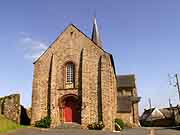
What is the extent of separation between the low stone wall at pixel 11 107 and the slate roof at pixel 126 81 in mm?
29097

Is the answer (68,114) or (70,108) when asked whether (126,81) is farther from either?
(68,114)

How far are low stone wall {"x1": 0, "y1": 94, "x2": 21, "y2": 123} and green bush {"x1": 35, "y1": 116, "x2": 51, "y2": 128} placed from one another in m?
2.17

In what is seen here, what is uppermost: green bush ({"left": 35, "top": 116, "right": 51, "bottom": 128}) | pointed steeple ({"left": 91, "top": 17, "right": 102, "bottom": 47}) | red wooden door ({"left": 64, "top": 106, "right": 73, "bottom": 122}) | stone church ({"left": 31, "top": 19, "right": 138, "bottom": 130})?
pointed steeple ({"left": 91, "top": 17, "right": 102, "bottom": 47})

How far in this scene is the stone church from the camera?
83.7ft

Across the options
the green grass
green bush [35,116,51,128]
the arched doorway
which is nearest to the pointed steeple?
the arched doorway

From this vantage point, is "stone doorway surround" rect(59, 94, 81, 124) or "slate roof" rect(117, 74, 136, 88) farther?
"slate roof" rect(117, 74, 136, 88)

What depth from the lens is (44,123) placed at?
25484 millimetres

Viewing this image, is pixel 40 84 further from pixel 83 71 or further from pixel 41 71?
pixel 83 71

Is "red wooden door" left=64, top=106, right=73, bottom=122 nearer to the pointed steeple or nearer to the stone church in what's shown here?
the stone church

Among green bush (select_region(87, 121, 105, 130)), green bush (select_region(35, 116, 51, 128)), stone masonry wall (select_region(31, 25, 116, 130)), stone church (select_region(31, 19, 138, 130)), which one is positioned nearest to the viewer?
green bush (select_region(87, 121, 105, 130))

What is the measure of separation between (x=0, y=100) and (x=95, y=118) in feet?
33.4

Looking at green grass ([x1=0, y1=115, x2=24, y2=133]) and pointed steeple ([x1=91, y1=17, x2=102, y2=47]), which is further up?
pointed steeple ([x1=91, y1=17, x2=102, y2=47])

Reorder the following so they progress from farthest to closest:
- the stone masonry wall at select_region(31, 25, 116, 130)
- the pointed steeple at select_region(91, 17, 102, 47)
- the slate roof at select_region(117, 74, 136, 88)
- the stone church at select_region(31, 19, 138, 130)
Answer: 1. the slate roof at select_region(117, 74, 136, 88)
2. the pointed steeple at select_region(91, 17, 102, 47)
3. the stone masonry wall at select_region(31, 25, 116, 130)
4. the stone church at select_region(31, 19, 138, 130)

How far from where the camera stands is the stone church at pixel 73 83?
25.5m
